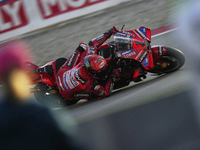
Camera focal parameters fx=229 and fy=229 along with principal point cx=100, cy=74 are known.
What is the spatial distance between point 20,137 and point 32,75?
1248 mm

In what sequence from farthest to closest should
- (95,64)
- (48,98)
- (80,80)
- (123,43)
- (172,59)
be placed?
1. (48,98)
2. (172,59)
3. (80,80)
4. (123,43)
5. (95,64)

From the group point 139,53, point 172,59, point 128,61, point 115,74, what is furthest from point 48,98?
point 172,59

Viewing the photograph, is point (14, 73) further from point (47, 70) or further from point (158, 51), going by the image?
point (158, 51)

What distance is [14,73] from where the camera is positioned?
4.36 meters

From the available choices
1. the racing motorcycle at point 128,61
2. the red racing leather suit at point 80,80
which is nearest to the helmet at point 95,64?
the red racing leather suit at point 80,80

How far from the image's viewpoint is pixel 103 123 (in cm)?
317

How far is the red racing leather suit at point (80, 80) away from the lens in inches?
152

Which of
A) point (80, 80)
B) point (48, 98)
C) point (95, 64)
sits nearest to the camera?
point (95, 64)

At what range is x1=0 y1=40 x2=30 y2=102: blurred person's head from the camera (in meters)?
4.28

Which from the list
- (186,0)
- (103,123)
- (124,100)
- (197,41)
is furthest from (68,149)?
(186,0)

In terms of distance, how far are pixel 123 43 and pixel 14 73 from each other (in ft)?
7.12

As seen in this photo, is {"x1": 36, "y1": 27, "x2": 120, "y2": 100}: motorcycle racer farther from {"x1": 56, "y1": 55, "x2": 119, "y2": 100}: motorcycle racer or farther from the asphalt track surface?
the asphalt track surface

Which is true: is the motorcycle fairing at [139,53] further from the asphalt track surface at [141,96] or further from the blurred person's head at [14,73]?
the blurred person's head at [14,73]

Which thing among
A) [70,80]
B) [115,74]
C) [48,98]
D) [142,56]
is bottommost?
[48,98]
